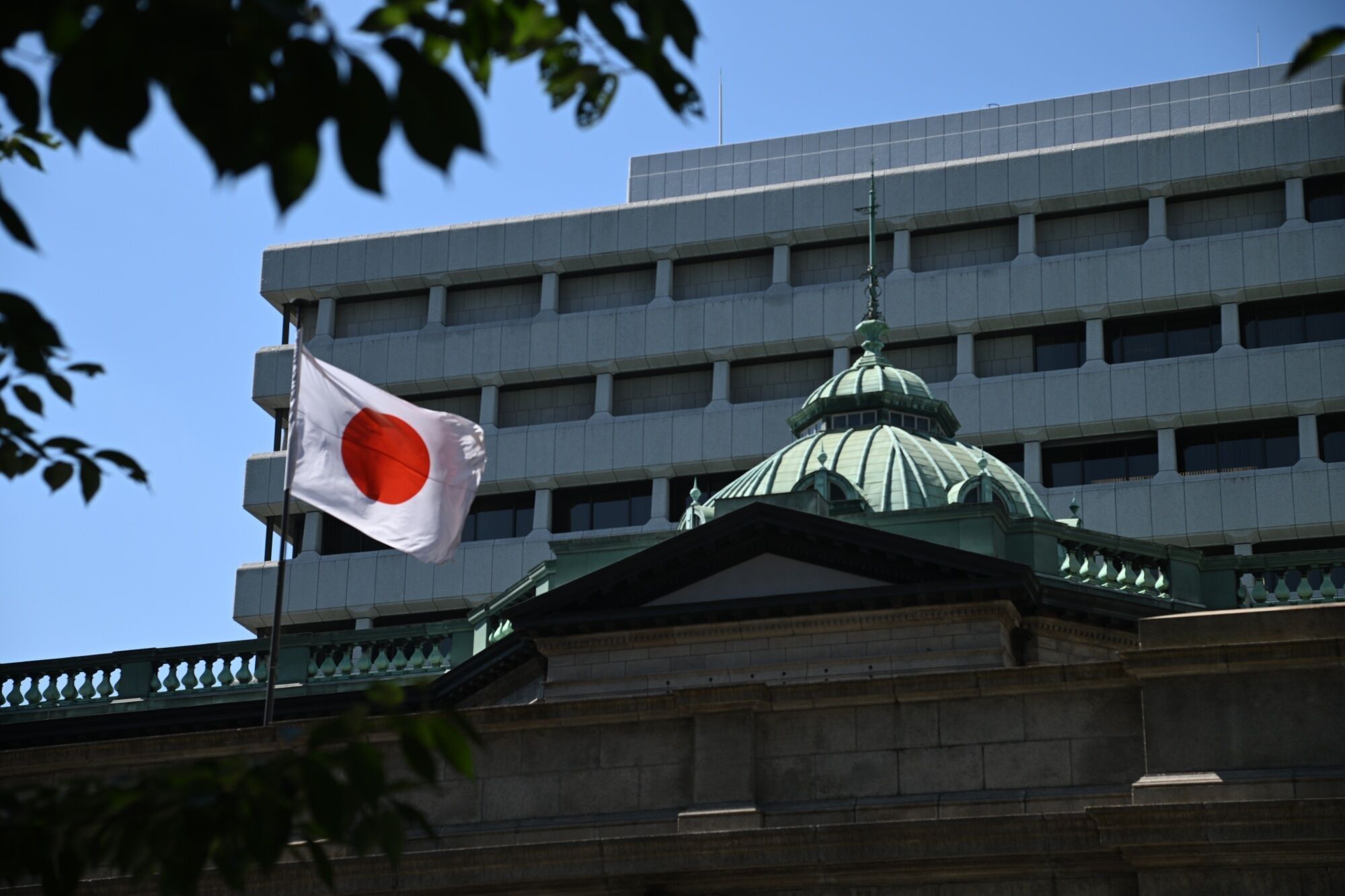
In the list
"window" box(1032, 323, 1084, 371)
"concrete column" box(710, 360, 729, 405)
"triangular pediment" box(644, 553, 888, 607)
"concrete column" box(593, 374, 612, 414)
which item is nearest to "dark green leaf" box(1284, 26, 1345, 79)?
"triangular pediment" box(644, 553, 888, 607)

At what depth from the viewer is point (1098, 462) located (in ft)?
206

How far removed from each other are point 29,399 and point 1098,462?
54805 mm

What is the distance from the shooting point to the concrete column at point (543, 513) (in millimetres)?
65688

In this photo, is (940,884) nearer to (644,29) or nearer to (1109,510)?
(644,29)

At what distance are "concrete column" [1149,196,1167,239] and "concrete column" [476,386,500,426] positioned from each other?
2039 centimetres

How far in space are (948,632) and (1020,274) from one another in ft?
114

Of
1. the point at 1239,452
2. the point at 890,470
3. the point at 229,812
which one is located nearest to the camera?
the point at 229,812

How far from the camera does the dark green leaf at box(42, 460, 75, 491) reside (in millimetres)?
9852

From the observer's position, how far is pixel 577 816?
1962 cm

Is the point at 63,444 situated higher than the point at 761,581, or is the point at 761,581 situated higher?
the point at 761,581

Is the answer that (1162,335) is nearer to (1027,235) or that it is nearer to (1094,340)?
(1094,340)

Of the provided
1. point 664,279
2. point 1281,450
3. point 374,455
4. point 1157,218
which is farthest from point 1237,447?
point 374,455

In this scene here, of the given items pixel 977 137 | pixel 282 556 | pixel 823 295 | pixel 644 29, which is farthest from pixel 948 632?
pixel 977 137

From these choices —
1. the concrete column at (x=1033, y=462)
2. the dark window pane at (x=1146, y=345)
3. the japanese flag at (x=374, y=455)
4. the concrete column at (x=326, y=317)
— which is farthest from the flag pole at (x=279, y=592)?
the concrete column at (x=326, y=317)
